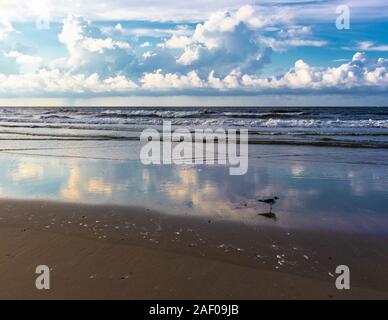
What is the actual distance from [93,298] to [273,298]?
1.85 metres

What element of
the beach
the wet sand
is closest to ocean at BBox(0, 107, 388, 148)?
the beach

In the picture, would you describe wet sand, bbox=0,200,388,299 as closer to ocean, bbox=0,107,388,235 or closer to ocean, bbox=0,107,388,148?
ocean, bbox=0,107,388,235

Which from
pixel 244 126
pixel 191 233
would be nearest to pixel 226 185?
pixel 191 233

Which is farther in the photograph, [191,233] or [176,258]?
[191,233]

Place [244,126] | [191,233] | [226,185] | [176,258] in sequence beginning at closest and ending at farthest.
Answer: [176,258] → [191,233] → [226,185] → [244,126]

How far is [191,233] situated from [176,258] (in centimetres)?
89

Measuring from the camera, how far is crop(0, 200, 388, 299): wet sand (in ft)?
13.5

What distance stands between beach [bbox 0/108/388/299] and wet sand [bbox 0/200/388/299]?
0.02 m

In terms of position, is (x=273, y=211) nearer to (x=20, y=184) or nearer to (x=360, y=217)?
(x=360, y=217)

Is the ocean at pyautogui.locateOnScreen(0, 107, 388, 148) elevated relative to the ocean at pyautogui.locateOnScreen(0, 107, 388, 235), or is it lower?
elevated

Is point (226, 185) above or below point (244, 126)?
below

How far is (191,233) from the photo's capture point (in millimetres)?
5766

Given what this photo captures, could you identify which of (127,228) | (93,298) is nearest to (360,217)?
(127,228)

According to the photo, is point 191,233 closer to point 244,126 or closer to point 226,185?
point 226,185
